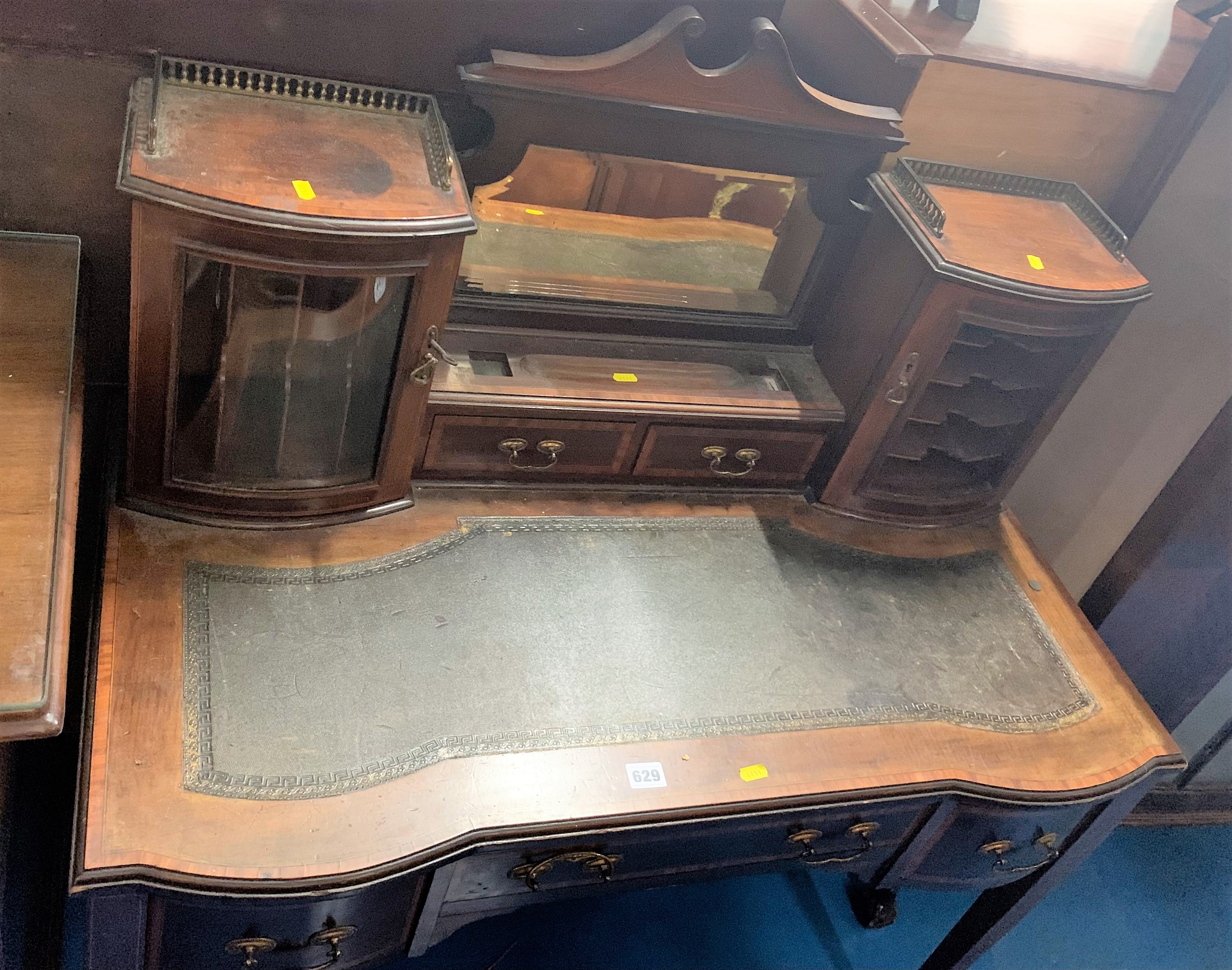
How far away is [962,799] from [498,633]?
0.81 meters

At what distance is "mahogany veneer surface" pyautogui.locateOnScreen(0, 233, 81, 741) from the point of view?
1085 millimetres

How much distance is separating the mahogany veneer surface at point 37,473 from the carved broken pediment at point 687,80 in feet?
2.34

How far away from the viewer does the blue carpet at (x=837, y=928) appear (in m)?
2.13

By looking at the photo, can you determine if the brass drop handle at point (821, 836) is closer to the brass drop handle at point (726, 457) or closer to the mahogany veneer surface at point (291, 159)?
the brass drop handle at point (726, 457)

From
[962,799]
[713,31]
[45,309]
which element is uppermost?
[713,31]

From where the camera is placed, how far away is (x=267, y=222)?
4.22ft

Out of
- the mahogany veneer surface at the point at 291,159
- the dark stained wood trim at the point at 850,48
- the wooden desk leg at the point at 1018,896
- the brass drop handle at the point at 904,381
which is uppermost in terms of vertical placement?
the dark stained wood trim at the point at 850,48

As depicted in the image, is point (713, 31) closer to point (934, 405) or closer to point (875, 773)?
point (934, 405)

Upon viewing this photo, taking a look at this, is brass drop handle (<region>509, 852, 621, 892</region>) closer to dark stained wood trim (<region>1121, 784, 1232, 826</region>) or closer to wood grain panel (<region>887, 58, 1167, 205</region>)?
wood grain panel (<region>887, 58, 1167, 205</region>)

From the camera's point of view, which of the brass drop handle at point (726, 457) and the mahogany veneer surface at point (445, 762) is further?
the brass drop handle at point (726, 457)

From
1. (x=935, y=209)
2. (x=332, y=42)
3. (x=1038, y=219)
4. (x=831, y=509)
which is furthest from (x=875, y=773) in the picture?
(x=332, y=42)

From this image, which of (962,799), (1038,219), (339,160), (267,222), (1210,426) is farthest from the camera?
(1210,426)

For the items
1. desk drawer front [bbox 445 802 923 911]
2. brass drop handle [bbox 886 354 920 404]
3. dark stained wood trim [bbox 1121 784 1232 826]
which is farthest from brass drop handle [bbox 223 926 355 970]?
dark stained wood trim [bbox 1121 784 1232 826]

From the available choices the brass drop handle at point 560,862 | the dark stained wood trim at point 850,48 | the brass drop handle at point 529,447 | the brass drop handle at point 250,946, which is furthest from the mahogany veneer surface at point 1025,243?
Result: the brass drop handle at point 250,946
